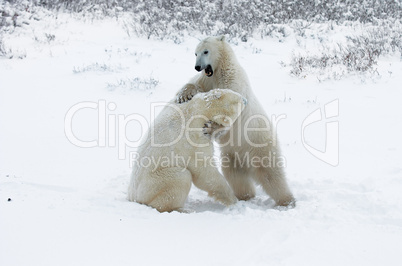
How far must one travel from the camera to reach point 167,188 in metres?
3.34

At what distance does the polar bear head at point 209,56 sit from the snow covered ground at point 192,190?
1.35m

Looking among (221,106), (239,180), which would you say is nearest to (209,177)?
(221,106)

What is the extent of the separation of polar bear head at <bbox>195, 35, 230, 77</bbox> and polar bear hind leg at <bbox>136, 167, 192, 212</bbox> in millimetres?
1285

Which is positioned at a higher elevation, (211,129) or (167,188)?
(211,129)

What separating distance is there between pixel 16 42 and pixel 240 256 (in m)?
9.26

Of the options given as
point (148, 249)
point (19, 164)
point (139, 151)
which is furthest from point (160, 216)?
point (19, 164)

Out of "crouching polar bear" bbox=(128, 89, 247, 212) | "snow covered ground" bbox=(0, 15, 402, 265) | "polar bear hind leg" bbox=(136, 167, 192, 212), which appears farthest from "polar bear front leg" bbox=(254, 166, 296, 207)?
"polar bear hind leg" bbox=(136, 167, 192, 212)

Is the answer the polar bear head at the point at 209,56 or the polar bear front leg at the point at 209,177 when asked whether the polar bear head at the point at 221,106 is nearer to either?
the polar bear front leg at the point at 209,177

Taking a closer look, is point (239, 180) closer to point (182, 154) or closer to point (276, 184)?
point (276, 184)

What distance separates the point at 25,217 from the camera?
8.98ft

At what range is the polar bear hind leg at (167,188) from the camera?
334cm

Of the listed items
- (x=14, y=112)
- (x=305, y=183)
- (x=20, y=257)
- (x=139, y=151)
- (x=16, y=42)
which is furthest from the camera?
(x=16, y=42)

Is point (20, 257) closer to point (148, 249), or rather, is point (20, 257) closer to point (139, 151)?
point (148, 249)

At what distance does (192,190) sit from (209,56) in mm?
1454
